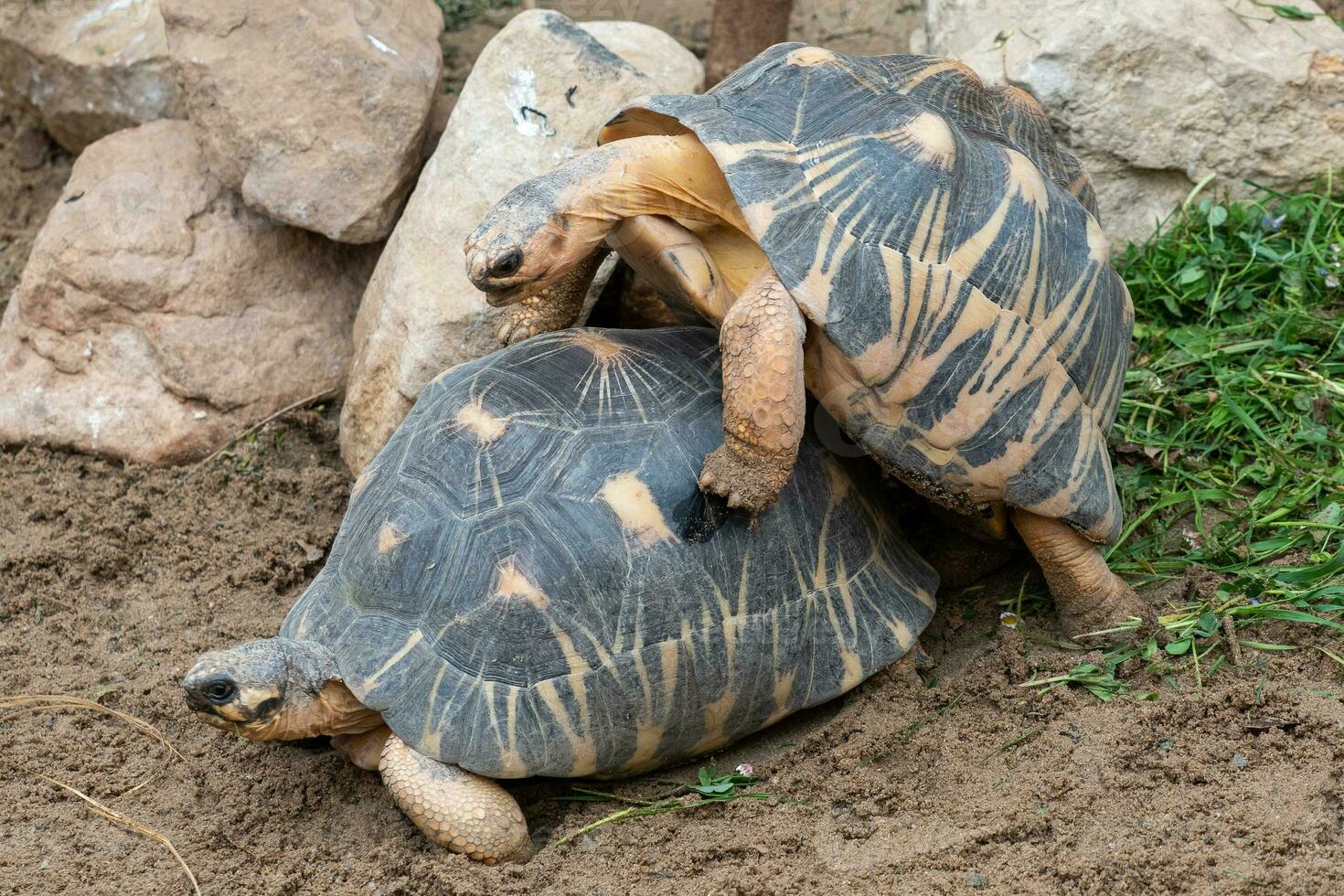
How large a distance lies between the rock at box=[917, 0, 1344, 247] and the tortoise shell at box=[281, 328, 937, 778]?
6.06 feet

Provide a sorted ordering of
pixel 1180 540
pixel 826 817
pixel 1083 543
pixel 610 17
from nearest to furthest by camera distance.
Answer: pixel 826 817 < pixel 1083 543 < pixel 1180 540 < pixel 610 17

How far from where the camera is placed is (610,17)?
5961 millimetres

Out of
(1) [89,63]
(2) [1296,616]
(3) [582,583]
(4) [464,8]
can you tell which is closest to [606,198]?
(3) [582,583]

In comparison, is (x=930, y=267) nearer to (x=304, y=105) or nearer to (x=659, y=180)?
(x=659, y=180)

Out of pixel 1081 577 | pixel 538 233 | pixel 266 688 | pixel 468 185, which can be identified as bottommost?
pixel 1081 577

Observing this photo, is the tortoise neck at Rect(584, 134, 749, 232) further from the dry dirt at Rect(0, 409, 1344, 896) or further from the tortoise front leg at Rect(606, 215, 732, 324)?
the dry dirt at Rect(0, 409, 1344, 896)

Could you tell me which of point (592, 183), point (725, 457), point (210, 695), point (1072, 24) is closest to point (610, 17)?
point (1072, 24)

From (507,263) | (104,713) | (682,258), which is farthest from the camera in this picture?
(104,713)

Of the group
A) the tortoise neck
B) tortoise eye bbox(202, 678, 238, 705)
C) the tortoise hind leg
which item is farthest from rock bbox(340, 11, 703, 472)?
the tortoise hind leg

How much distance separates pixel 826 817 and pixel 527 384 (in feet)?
4.17

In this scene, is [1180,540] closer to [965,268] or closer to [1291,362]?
[1291,362]

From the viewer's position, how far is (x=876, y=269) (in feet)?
9.25

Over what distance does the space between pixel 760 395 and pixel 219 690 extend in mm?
1388

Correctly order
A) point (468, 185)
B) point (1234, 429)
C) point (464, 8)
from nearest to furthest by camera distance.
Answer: point (1234, 429) → point (468, 185) → point (464, 8)
